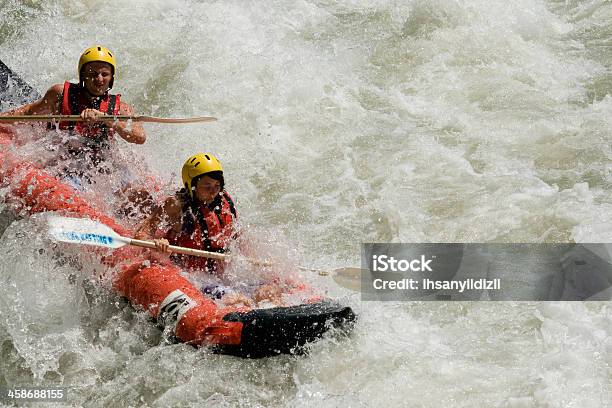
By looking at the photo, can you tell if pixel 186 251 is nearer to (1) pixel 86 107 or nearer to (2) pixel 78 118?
(2) pixel 78 118

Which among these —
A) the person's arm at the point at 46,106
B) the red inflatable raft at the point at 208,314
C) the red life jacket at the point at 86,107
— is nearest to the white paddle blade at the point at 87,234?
the red inflatable raft at the point at 208,314

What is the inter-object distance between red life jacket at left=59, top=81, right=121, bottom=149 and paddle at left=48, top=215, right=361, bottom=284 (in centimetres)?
118

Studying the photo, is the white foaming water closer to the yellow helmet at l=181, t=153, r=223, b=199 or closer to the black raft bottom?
the black raft bottom

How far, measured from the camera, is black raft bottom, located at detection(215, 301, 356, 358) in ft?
16.9

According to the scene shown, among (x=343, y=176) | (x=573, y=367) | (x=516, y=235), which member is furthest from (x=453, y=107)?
(x=573, y=367)

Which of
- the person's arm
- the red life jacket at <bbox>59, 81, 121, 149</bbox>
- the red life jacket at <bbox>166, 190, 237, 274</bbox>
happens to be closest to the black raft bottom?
the red life jacket at <bbox>166, 190, 237, 274</bbox>

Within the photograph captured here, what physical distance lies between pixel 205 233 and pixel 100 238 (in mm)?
693

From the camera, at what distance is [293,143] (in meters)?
8.09

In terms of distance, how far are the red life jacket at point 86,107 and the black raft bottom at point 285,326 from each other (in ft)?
7.71

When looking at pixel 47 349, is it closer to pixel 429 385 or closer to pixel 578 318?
pixel 429 385

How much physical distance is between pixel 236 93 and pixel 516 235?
344 centimetres

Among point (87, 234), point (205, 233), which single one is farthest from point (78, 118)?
point (205, 233)

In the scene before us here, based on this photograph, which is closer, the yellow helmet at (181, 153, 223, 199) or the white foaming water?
the white foaming water

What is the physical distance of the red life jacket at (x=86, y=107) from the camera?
6.87m
